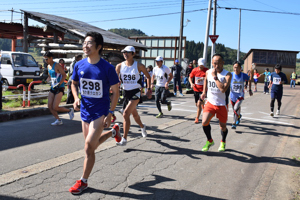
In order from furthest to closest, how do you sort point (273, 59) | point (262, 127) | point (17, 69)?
point (273, 59) < point (17, 69) < point (262, 127)

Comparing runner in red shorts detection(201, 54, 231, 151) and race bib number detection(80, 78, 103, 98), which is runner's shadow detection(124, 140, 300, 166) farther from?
race bib number detection(80, 78, 103, 98)

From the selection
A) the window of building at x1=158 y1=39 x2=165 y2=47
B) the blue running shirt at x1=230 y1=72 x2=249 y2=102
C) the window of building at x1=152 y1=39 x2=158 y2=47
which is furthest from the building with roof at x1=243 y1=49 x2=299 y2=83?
the blue running shirt at x1=230 y1=72 x2=249 y2=102

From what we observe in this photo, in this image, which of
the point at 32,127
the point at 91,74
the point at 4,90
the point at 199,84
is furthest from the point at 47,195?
the point at 4,90

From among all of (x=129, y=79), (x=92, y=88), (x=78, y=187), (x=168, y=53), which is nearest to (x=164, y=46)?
(x=168, y=53)

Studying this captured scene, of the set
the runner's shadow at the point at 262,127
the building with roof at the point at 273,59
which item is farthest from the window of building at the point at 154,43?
the building with roof at the point at 273,59

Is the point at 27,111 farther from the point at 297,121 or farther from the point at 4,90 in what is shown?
the point at 297,121

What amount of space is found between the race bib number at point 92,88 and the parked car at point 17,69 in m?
13.2

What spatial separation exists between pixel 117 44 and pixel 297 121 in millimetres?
12818

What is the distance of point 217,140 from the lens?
6.60 metres

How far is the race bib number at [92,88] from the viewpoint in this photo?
3.68 m

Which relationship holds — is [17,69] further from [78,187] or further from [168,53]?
[168,53]

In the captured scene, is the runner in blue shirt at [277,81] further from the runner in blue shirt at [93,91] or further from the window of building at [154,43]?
the window of building at [154,43]

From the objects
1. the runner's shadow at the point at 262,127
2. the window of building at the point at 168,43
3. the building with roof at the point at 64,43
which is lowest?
the runner's shadow at the point at 262,127

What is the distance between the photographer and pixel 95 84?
3678mm
